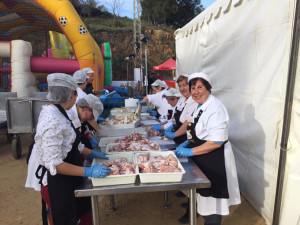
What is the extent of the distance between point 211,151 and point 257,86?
1.32m

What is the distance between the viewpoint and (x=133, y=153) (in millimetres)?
2131

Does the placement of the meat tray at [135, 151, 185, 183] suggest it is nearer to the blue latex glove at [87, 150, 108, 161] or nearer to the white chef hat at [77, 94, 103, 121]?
the blue latex glove at [87, 150, 108, 161]

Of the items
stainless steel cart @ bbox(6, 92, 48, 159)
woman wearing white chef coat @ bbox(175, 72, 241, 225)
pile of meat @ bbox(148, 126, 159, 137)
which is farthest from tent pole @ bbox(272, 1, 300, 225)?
stainless steel cart @ bbox(6, 92, 48, 159)

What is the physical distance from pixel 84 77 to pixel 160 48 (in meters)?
27.4

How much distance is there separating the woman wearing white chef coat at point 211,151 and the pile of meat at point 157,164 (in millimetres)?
237

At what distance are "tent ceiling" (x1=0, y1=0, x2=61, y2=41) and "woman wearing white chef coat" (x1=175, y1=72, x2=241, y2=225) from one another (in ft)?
30.9

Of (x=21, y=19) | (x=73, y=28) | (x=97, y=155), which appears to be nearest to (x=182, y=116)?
(x=97, y=155)

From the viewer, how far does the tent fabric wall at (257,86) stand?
7.72ft

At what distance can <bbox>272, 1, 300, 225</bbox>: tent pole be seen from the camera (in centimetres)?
214

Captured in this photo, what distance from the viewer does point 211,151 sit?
2139 millimetres

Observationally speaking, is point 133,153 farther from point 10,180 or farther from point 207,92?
point 10,180

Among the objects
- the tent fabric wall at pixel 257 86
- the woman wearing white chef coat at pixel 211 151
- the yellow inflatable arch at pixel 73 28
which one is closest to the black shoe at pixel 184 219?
the woman wearing white chef coat at pixel 211 151

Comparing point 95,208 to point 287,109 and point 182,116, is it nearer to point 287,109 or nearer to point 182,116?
point 182,116

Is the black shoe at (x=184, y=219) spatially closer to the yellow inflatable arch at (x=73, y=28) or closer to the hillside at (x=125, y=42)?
the yellow inflatable arch at (x=73, y=28)
